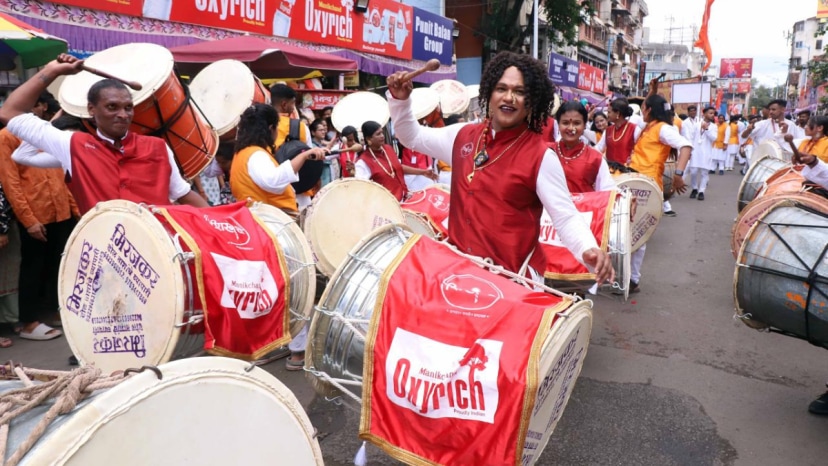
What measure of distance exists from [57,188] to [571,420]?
4.42 m

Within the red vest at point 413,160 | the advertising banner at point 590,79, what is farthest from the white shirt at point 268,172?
the advertising banner at point 590,79

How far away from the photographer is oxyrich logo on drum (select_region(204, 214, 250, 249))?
289 cm

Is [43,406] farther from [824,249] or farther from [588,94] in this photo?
[588,94]

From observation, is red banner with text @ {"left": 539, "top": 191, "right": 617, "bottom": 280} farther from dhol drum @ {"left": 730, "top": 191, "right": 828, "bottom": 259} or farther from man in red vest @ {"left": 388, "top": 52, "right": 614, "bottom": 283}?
man in red vest @ {"left": 388, "top": 52, "right": 614, "bottom": 283}

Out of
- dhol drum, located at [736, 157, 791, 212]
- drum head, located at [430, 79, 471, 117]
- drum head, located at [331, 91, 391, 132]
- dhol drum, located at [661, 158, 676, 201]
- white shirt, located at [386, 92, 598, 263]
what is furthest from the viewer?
drum head, located at [430, 79, 471, 117]

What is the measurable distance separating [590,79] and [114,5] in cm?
2957

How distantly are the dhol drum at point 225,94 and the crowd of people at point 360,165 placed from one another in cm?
42

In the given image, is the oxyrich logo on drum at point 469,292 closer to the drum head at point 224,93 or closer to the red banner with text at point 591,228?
the red banner with text at point 591,228

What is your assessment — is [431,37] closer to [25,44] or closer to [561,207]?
[25,44]

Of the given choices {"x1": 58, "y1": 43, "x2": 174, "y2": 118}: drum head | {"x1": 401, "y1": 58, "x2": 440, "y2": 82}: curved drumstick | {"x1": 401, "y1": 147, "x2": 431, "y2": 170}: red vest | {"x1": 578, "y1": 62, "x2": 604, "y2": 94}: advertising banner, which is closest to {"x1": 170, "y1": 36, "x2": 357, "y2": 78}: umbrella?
{"x1": 401, "y1": 147, "x2": 431, "y2": 170}: red vest

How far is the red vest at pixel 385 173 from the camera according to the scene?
591 centimetres

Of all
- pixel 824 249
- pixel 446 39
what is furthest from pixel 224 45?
pixel 446 39

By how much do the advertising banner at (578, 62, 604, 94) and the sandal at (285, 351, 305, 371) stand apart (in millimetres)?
29050

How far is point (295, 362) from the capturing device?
4344 mm
